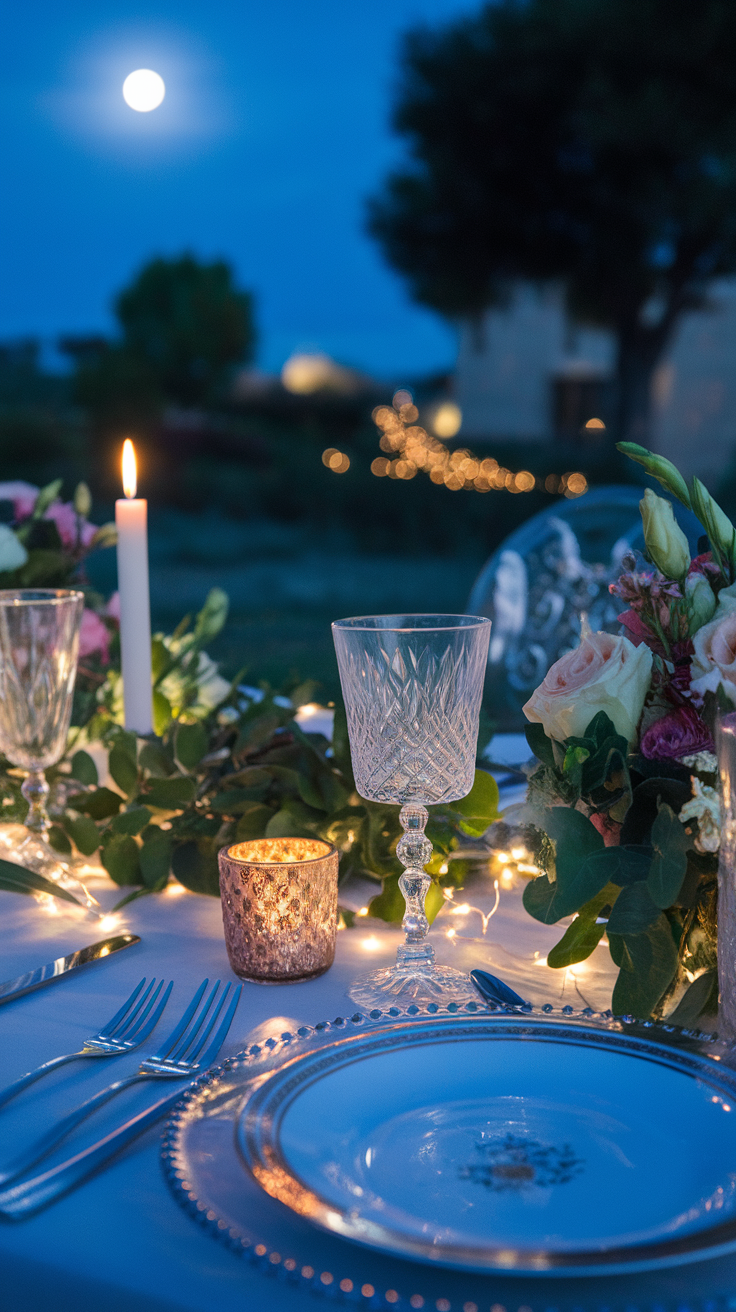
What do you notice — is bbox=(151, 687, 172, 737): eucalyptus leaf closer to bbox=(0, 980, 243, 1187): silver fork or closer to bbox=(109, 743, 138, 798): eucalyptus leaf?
bbox=(109, 743, 138, 798): eucalyptus leaf

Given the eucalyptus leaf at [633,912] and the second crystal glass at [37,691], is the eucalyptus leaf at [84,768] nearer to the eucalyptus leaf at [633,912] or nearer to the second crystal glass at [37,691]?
the second crystal glass at [37,691]

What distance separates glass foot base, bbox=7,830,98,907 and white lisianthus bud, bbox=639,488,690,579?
1.93 feet

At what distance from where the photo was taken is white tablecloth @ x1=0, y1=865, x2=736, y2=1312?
46 centimetres

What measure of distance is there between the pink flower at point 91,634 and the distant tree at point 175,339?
401 inches

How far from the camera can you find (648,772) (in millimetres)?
728

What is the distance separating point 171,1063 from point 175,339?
1635 centimetres

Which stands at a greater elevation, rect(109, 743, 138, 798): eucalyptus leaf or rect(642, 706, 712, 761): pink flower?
rect(642, 706, 712, 761): pink flower

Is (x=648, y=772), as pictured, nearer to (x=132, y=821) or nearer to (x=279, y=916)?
(x=279, y=916)

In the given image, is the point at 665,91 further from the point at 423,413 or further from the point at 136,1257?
the point at 136,1257

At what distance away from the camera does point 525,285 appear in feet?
35.5

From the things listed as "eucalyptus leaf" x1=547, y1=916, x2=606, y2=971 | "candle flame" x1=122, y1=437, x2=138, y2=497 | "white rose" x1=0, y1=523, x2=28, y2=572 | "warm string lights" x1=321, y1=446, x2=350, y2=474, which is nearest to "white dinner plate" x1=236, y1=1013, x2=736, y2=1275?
"eucalyptus leaf" x1=547, y1=916, x2=606, y2=971

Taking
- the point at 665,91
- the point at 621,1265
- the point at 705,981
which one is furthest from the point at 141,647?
the point at 665,91

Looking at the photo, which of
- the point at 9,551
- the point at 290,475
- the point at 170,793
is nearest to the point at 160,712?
the point at 170,793

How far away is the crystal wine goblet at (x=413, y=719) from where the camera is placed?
0.83 m
